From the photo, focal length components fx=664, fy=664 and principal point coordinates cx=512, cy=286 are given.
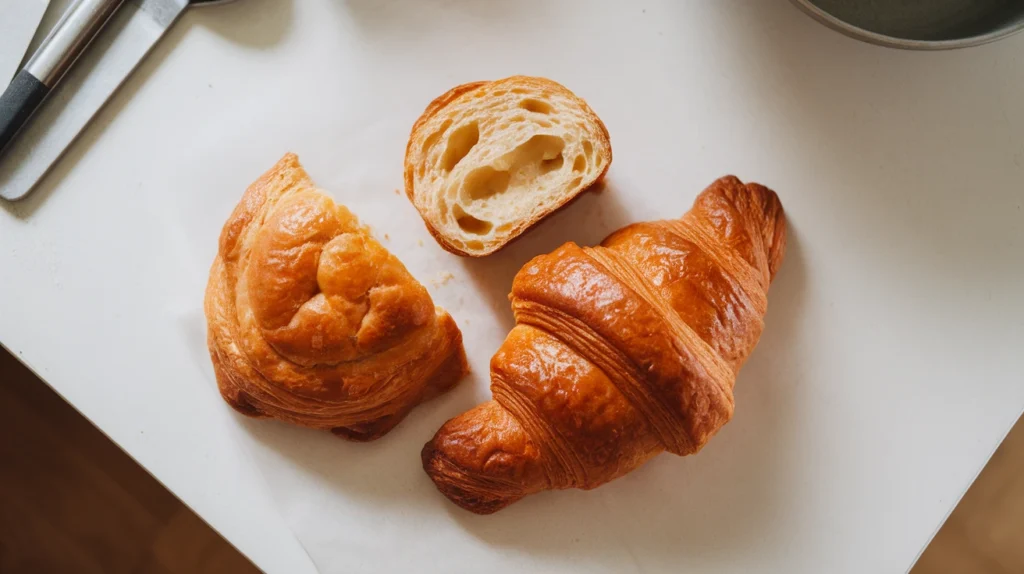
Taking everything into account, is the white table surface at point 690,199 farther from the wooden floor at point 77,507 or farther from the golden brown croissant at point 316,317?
the wooden floor at point 77,507

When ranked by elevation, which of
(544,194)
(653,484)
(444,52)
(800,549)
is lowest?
(653,484)

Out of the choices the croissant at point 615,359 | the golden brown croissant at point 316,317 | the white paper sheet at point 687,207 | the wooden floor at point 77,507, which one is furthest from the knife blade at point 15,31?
the croissant at point 615,359

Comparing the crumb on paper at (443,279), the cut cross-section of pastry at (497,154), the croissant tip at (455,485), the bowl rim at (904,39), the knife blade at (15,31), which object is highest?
the bowl rim at (904,39)

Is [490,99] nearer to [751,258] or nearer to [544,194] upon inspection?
[544,194]

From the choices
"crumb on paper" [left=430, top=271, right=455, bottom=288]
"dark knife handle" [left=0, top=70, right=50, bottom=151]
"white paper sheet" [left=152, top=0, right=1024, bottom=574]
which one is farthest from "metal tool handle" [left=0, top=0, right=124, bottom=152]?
"crumb on paper" [left=430, top=271, right=455, bottom=288]

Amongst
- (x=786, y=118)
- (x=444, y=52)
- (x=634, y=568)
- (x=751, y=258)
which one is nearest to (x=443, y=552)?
(x=634, y=568)

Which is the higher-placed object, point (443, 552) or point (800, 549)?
point (800, 549)

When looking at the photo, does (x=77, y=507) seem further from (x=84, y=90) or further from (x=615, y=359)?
(x=615, y=359)

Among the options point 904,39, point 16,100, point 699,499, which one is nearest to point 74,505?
point 16,100
